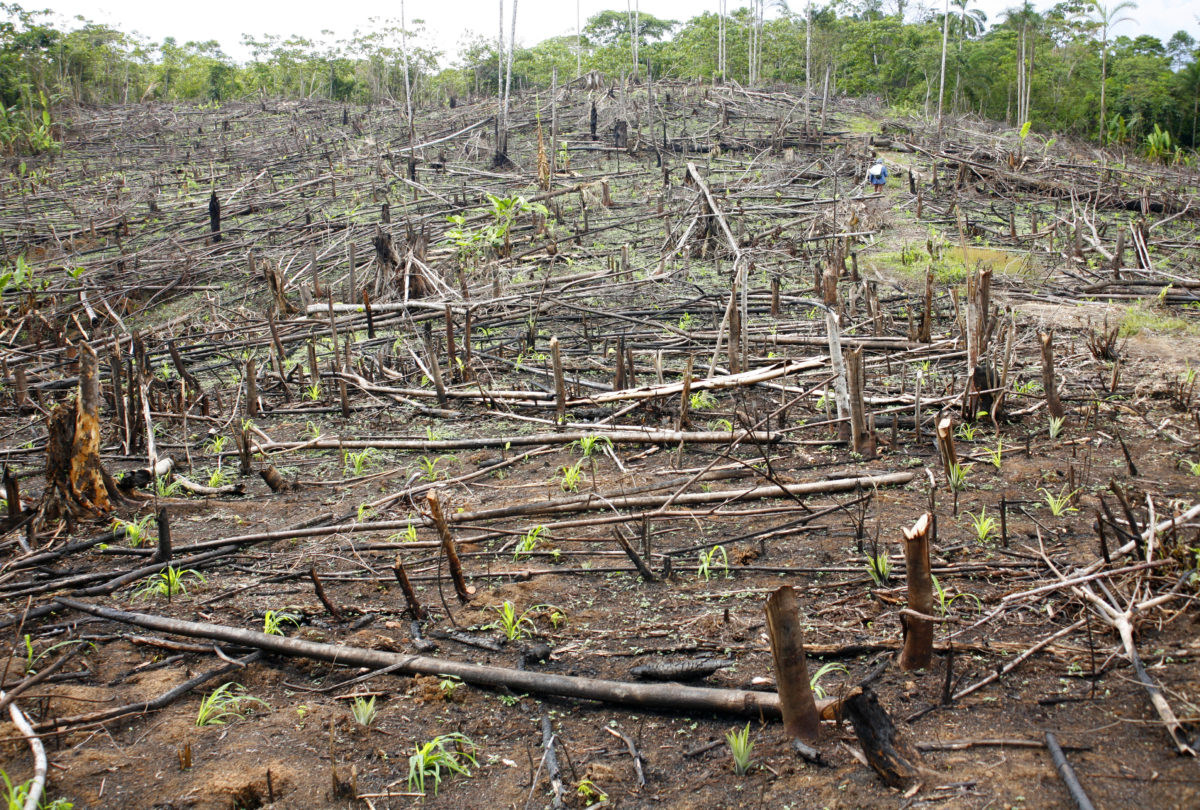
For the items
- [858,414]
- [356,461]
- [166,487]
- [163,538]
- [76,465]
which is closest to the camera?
A: [163,538]

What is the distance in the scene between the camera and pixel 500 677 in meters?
2.88

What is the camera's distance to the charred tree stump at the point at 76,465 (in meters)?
4.44

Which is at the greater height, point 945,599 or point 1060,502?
point 1060,502

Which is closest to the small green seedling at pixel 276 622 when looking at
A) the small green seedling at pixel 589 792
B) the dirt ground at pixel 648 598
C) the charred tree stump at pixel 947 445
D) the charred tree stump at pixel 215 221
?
the dirt ground at pixel 648 598

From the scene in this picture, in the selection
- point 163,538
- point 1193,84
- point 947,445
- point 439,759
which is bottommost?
point 439,759

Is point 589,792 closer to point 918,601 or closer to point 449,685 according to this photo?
point 449,685

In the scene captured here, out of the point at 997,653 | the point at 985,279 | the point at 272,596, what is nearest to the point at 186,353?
the point at 272,596

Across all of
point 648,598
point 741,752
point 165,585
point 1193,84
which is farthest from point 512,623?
point 1193,84

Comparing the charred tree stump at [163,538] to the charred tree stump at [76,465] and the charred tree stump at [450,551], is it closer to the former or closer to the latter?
the charred tree stump at [76,465]

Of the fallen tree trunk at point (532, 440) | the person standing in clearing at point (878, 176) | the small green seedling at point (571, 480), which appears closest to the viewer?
the small green seedling at point (571, 480)

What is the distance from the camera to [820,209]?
1217 cm

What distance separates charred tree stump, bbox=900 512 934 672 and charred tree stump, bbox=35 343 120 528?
423 cm

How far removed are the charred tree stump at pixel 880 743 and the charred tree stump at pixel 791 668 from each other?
14 centimetres

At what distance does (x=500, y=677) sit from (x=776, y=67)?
35.6m
